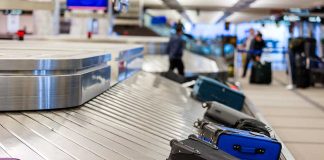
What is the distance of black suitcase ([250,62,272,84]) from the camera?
45.7 ft

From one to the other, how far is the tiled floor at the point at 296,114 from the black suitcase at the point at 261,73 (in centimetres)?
29

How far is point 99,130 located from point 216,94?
4063 mm

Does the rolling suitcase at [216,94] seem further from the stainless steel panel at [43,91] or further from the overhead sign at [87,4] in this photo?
the overhead sign at [87,4]

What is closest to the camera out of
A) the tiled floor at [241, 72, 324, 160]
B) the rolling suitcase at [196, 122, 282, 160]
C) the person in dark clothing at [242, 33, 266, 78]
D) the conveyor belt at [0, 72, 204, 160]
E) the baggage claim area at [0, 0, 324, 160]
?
the conveyor belt at [0, 72, 204, 160]

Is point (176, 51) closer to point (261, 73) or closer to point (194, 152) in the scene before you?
point (261, 73)

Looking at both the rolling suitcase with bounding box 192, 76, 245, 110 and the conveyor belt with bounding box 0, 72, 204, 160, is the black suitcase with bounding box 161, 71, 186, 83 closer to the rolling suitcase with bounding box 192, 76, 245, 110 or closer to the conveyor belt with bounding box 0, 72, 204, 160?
the rolling suitcase with bounding box 192, 76, 245, 110

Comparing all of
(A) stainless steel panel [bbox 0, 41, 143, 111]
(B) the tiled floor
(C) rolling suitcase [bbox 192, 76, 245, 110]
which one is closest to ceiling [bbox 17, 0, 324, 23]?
(B) the tiled floor

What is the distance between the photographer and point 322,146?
6.00 meters

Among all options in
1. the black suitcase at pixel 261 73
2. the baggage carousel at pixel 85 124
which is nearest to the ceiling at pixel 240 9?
the black suitcase at pixel 261 73

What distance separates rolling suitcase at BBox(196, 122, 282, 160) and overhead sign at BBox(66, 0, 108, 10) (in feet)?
38.6

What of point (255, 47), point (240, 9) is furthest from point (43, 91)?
point (240, 9)

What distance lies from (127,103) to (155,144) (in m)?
1.43

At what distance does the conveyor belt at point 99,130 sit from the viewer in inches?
122

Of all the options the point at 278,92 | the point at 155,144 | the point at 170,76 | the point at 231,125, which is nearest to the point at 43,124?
the point at 155,144
